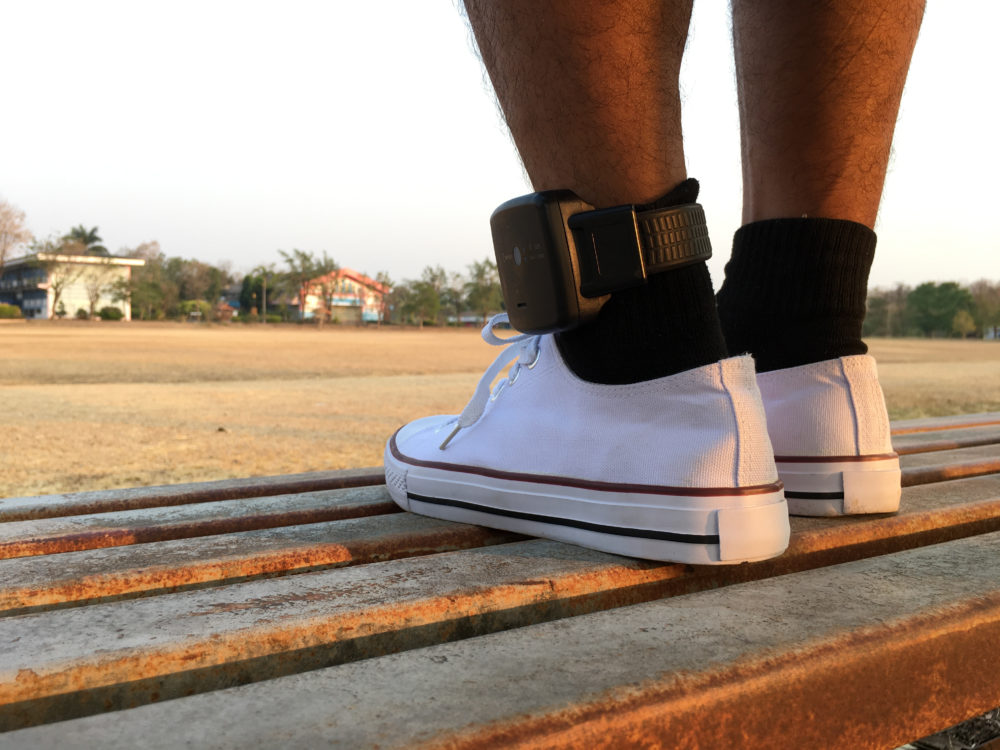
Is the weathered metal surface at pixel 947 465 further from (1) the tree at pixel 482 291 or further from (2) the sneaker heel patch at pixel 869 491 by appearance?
(1) the tree at pixel 482 291

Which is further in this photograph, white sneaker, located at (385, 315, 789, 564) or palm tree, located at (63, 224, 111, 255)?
palm tree, located at (63, 224, 111, 255)

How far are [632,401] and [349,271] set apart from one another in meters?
73.4

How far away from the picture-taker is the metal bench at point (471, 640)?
42 centimetres

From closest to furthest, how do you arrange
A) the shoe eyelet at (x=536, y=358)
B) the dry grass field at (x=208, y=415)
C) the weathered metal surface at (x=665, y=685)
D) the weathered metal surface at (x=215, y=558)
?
1. the weathered metal surface at (x=665, y=685)
2. the weathered metal surface at (x=215, y=558)
3. the shoe eyelet at (x=536, y=358)
4. the dry grass field at (x=208, y=415)

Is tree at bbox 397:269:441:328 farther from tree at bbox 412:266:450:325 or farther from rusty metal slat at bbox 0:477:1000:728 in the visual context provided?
rusty metal slat at bbox 0:477:1000:728

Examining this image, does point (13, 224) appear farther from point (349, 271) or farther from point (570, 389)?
point (570, 389)

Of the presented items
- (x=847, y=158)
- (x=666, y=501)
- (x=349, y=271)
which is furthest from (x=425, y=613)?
(x=349, y=271)

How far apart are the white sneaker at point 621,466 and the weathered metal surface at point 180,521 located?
13 cm

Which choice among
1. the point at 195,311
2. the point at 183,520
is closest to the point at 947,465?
the point at 183,520

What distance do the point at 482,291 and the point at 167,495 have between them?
5989cm

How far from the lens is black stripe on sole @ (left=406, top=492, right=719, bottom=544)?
70 cm

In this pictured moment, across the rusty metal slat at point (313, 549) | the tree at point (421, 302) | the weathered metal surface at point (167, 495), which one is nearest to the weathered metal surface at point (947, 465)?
the rusty metal slat at point (313, 549)

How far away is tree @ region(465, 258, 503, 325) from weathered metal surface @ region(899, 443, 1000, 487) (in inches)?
2249

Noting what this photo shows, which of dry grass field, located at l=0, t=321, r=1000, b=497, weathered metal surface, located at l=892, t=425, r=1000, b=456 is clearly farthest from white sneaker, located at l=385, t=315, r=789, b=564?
dry grass field, located at l=0, t=321, r=1000, b=497
